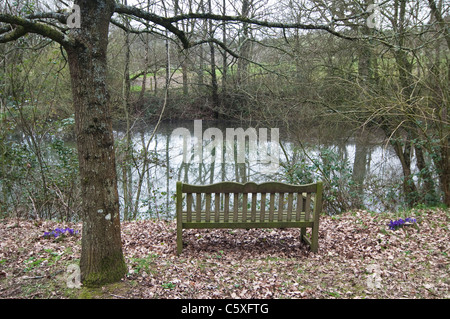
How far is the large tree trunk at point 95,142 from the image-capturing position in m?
3.46

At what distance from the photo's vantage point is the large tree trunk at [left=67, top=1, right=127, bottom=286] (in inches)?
136

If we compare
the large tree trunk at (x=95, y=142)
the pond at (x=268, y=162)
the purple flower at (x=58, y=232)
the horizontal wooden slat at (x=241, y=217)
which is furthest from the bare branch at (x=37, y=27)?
the pond at (x=268, y=162)

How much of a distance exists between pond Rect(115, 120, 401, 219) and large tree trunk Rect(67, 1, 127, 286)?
4881 millimetres

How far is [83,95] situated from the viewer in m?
3.48

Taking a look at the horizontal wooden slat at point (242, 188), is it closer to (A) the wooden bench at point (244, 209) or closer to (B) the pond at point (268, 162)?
(A) the wooden bench at point (244, 209)

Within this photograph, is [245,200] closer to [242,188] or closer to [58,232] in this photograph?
[242,188]

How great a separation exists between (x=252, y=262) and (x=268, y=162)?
26.0 ft

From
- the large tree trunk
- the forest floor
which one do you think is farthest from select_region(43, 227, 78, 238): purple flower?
the large tree trunk

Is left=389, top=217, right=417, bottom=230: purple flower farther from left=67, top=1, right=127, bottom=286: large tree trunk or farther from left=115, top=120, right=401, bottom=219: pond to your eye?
left=67, top=1, right=127, bottom=286: large tree trunk
